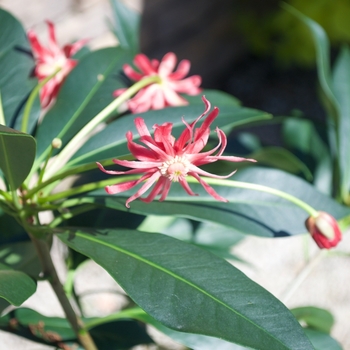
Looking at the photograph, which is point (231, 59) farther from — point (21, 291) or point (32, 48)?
point (21, 291)

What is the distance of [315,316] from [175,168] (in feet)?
1.49

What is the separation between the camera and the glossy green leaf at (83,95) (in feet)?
2.21

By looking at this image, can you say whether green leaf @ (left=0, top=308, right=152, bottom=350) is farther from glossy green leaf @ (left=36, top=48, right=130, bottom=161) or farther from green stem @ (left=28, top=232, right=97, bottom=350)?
glossy green leaf @ (left=36, top=48, right=130, bottom=161)

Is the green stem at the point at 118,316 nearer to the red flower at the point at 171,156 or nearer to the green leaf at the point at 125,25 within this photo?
the red flower at the point at 171,156

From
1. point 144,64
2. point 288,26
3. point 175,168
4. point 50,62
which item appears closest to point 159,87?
point 144,64

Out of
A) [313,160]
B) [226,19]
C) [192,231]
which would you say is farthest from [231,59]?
[192,231]

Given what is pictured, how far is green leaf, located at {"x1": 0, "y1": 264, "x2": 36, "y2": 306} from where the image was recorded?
0.44 meters

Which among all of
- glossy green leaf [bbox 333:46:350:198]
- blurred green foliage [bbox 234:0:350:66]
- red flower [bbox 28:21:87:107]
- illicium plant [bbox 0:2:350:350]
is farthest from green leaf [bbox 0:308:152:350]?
blurred green foliage [bbox 234:0:350:66]

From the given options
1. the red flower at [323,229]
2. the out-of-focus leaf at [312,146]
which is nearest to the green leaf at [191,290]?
the red flower at [323,229]

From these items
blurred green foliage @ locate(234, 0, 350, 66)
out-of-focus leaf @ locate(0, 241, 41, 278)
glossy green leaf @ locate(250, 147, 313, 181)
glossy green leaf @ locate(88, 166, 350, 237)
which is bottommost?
blurred green foliage @ locate(234, 0, 350, 66)

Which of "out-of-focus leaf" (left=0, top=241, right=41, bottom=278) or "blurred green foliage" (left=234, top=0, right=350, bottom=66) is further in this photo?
"blurred green foliage" (left=234, top=0, right=350, bottom=66)

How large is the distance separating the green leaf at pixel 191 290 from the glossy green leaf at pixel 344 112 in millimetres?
453

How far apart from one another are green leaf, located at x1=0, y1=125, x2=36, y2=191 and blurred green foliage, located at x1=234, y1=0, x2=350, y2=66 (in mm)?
2097

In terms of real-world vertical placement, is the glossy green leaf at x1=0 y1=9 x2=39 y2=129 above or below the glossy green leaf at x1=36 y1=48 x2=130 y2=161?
above
